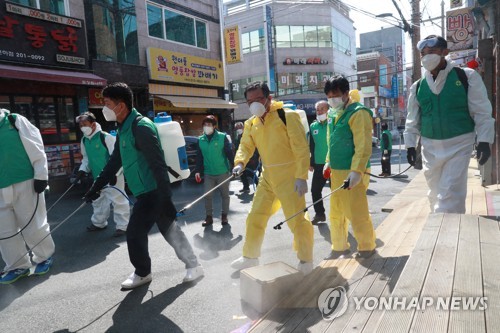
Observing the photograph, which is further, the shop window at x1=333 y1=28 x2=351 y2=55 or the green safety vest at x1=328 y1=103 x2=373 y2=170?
the shop window at x1=333 y1=28 x2=351 y2=55

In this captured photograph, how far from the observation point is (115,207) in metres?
6.10

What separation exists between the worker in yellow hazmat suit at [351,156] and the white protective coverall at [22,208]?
10.4 ft

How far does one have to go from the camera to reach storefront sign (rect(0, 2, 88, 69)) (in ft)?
37.0

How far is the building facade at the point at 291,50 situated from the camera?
33.9 m

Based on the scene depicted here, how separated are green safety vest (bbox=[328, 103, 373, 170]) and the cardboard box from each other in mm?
1217

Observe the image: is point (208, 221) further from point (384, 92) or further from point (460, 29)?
point (384, 92)

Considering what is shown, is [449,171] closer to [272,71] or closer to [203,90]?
[203,90]

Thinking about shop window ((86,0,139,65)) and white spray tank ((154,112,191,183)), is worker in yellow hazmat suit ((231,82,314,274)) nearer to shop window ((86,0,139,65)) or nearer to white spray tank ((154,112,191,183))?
white spray tank ((154,112,191,183))

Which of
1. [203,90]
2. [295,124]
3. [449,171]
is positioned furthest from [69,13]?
[449,171]

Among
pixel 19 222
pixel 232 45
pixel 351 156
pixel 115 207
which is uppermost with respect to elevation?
pixel 232 45

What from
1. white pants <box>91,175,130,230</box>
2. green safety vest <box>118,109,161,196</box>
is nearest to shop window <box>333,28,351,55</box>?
white pants <box>91,175,130,230</box>

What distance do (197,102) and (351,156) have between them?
1536cm

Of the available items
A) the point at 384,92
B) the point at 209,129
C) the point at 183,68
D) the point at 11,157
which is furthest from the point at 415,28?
the point at 384,92

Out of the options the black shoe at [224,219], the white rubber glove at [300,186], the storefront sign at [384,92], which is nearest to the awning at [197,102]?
the black shoe at [224,219]
